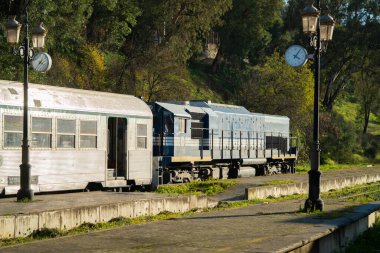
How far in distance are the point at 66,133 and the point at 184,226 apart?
9.23 metres

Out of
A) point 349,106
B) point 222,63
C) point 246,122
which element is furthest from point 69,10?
point 349,106

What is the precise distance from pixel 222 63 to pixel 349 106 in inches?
1208

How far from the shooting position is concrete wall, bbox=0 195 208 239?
523 inches

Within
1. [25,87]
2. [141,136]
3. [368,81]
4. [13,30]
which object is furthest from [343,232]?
[368,81]

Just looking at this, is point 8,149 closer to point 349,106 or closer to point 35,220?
point 35,220

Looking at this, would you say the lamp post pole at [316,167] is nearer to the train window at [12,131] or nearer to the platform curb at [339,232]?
the platform curb at [339,232]

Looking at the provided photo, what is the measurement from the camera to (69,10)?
4738 centimetres

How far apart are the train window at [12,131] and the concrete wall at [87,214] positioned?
4.88 metres

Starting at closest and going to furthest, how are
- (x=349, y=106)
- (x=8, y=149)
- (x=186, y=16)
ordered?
(x=8, y=149), (x=186, y=16), (x=349, y=106)

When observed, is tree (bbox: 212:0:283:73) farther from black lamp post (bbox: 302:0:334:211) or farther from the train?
black lamp post (bbox: 302:0:334:211)

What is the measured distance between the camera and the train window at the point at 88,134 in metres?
22.8

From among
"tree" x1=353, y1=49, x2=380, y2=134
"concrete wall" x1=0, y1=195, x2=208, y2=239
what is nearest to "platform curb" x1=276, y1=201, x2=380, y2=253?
"concrete wall" x1=0, y1=195, x2=208, y2=239

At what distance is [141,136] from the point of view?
2647cm

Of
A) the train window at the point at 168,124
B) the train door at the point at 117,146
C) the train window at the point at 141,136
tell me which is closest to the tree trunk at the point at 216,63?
the train window at the point at 168,124
